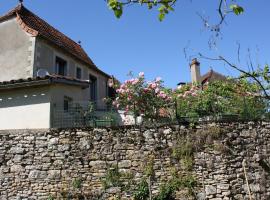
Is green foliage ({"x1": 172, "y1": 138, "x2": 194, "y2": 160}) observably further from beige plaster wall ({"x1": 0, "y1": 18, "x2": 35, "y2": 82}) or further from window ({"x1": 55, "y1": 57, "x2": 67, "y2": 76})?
window ({"x1": 55, "y1": 57, "x2": 67, "y2": 76})

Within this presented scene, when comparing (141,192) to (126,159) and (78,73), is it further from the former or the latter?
(78,73)

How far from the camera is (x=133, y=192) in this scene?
9.76m

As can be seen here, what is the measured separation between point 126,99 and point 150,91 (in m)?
0.98

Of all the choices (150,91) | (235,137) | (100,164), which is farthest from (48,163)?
(235,137)

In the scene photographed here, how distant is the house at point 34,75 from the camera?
10.9 m

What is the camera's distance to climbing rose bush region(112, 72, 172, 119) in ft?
37.5

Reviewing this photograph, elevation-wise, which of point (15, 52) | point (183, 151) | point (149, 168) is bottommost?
point (149, 168)

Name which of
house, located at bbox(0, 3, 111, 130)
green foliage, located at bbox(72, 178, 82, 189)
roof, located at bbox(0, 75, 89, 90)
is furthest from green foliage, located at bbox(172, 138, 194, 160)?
roof, located at bbox(0, 75, 89, 90)

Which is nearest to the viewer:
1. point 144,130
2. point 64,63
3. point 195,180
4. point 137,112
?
point 195,180

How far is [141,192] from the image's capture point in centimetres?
963

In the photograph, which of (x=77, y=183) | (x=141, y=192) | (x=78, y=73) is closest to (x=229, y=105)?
(x=141, y=192)

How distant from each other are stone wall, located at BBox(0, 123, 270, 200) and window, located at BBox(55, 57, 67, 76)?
4650 mm

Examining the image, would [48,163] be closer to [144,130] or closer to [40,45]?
[144,130]

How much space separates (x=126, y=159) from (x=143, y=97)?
3190 mm
